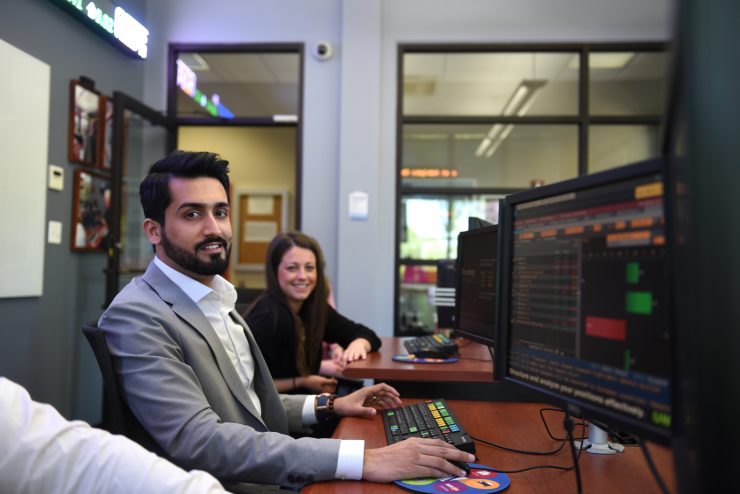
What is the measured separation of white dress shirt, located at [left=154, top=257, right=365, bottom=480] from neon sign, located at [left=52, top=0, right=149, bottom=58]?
1.09 meters

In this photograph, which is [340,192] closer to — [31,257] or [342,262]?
[342,262]

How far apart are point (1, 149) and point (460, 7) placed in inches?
129

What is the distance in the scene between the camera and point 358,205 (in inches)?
169

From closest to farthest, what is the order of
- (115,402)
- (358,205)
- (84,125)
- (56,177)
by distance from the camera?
(115,402), (56,177), (84,125), (358,205)

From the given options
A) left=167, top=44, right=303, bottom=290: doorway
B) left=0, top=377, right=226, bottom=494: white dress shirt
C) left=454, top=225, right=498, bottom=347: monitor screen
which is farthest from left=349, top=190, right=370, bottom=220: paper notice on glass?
left=0, top=377, right=226, bottom=494: white dress shirt

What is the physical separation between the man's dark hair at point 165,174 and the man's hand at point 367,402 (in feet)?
2.10

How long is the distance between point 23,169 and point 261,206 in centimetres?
429

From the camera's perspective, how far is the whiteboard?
2.79m

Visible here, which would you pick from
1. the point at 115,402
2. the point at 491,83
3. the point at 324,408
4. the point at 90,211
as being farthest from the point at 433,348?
the point at 491,83

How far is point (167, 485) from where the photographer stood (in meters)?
0.74

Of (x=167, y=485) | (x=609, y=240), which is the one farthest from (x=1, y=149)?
(x=609, y=240)

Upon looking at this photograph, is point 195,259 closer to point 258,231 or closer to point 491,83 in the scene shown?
point 491,83

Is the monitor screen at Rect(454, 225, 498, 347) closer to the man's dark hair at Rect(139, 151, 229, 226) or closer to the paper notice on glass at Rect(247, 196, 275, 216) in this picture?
the man's dark hair at Rect(139, 151, 229, 226)

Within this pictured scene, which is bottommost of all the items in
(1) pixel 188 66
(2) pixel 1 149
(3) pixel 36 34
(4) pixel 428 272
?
(4) pixel 428 272
